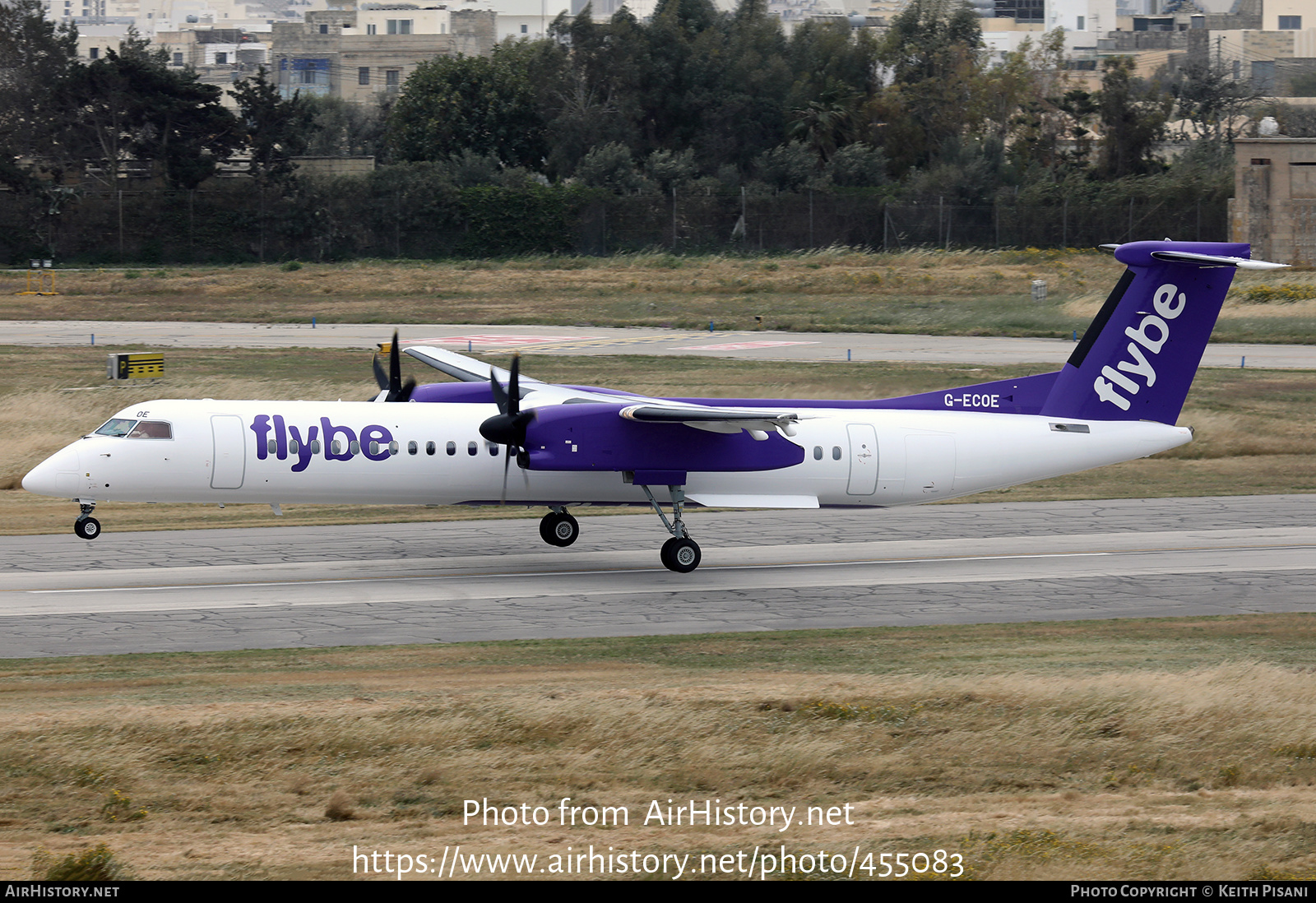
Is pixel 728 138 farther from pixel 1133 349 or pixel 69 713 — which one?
pixel 69 713

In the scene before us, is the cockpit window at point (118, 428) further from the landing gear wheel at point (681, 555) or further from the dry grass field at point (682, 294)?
the dry grass field at point (682, 294)

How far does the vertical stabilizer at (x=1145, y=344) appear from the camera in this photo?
25719 millimetres

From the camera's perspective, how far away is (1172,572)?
24891 millimetres

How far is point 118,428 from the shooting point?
2373cm

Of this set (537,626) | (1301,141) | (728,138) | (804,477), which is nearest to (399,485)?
(537,626)

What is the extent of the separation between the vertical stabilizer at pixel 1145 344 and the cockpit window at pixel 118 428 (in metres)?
16.2

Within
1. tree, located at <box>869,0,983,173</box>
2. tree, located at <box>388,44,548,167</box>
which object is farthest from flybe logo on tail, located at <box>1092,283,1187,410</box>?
tree, located at <box>869,0,983,173</box>

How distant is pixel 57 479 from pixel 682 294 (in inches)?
2183

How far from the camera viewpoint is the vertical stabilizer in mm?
25719

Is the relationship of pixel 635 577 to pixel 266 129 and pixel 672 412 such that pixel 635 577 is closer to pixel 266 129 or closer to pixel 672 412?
pixel 672 412

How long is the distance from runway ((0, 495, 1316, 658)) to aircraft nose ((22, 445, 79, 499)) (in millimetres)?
1428

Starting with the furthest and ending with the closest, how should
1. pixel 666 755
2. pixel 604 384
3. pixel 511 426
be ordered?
1. pixel 604 384
2. pixel 511 426
3. pixel 666 755

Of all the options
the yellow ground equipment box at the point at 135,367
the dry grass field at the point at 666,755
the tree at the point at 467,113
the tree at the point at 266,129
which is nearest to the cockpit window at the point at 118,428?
the dry grass field at the point at 666,755

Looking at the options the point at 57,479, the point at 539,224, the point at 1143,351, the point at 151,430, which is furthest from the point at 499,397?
the point at 539,224
